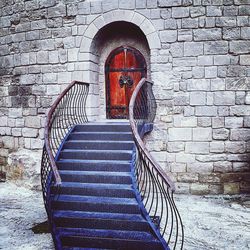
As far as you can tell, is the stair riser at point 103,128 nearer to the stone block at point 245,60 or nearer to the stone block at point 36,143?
the stone block at point 36,143

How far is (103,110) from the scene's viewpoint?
6.39 meters

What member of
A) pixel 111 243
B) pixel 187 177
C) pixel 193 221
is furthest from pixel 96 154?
pixel 187 177

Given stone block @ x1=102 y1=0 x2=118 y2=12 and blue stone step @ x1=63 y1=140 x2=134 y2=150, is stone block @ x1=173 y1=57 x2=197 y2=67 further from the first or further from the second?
blue stone step @ x1=63 y1=140 x2=134 y2=150

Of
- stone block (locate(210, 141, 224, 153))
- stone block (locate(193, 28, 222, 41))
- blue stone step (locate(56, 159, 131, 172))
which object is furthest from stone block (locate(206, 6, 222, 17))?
blue stone step (locate(56, 159, 131, 172))

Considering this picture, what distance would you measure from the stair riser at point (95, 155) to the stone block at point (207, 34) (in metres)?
2.67

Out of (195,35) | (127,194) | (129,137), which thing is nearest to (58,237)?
(127,194)

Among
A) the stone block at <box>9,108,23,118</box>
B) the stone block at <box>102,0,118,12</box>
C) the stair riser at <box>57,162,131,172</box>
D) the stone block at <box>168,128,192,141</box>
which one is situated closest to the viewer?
the stair riser at <box>57,162,131,172</box>

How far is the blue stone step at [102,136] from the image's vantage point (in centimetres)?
466

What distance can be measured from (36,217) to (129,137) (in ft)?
6.34

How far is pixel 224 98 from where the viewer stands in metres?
5.42

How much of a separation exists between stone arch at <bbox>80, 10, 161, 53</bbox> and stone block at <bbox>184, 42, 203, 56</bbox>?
0.50 metres

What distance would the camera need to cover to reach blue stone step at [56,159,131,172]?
4180 mm

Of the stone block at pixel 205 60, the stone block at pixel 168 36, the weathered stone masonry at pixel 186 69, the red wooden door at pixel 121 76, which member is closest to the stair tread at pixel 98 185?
the weathered stone masonry at pixel 186 69

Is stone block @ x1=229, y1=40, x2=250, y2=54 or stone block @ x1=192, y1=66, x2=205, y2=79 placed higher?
stone block @ x1=229, y1=40, x2=250, y2=54
